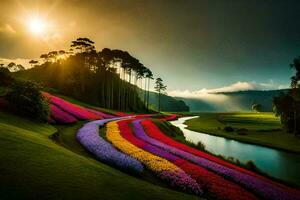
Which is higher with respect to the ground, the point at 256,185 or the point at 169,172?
the point at 169,172

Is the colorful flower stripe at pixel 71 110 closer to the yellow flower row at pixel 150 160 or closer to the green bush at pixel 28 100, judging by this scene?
the green bush at pixel 28 100

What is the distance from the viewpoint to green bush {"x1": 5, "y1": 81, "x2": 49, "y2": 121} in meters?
27.4

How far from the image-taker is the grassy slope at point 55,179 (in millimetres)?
8992

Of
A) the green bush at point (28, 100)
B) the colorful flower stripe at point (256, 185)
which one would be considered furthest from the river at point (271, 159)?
the green bush at point (28, 100)

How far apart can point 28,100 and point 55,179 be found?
20544 millimetres

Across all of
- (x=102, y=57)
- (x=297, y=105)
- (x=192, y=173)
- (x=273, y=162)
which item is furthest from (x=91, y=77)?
(x=192, y=173)

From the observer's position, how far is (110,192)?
10172mm

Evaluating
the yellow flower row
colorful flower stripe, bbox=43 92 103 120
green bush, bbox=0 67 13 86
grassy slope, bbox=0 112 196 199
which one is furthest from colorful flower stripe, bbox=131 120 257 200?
colorful flower stripe, bbox=43 92 103 120

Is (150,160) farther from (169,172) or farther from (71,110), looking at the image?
(71,110)

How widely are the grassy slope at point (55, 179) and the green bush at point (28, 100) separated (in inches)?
568

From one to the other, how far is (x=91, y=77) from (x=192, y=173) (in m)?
106

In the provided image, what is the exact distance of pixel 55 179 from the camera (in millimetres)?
10242

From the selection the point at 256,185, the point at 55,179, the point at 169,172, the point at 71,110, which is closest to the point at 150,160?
the point at 169,172

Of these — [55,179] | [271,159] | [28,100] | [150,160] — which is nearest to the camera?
[55,179]
